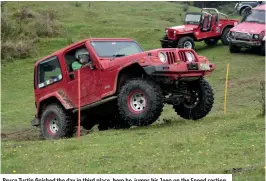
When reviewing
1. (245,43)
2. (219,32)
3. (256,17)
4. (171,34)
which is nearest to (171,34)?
(171,34)

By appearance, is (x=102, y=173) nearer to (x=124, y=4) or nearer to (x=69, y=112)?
(x=69, y=112)

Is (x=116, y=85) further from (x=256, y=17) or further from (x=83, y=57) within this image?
(x=256, y=17)

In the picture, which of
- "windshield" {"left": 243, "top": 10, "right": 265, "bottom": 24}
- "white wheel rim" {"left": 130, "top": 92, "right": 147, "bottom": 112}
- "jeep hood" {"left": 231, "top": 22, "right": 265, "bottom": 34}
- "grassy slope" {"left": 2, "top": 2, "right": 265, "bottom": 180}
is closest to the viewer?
"grassy slope" {"left": 2, "top": 2, "right": 265, "bottom": 180}

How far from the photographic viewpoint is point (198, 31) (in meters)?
26.9

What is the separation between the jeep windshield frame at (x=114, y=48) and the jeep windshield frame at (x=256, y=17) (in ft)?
42.5

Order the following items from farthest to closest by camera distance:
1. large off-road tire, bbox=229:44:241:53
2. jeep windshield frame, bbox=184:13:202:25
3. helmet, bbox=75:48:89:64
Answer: jeep windshield frame, bbox=184:13:202:25 < large off-road tire, bbox=229:44:241:53 < helmet, bbox=75:48:89:64

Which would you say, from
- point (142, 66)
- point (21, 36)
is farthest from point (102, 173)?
point (21, 36)

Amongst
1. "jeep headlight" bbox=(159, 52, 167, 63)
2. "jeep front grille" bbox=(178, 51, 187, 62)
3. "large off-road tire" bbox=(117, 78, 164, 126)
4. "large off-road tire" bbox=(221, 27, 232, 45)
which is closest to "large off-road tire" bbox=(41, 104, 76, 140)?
"large off-road tire" bbox=(117, 78, 164, 126)

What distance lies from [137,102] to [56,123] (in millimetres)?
2201

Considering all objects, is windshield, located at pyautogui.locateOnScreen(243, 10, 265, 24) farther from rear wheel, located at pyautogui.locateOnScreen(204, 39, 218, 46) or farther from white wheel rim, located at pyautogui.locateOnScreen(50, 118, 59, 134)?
white wheel rim, located at pyautogui.locateOnScreen(50, 118, 59, 134)

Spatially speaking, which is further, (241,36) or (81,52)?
(241,36)

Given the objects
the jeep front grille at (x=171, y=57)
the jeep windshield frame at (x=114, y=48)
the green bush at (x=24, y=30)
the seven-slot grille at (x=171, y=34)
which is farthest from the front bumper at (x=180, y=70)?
the green bush at (x=24, y=30)

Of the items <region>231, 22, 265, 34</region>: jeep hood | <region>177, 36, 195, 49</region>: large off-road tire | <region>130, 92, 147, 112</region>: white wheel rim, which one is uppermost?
<region>231, 22, 265, 34</region>: jeep hood

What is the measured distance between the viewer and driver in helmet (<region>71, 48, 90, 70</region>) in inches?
487
